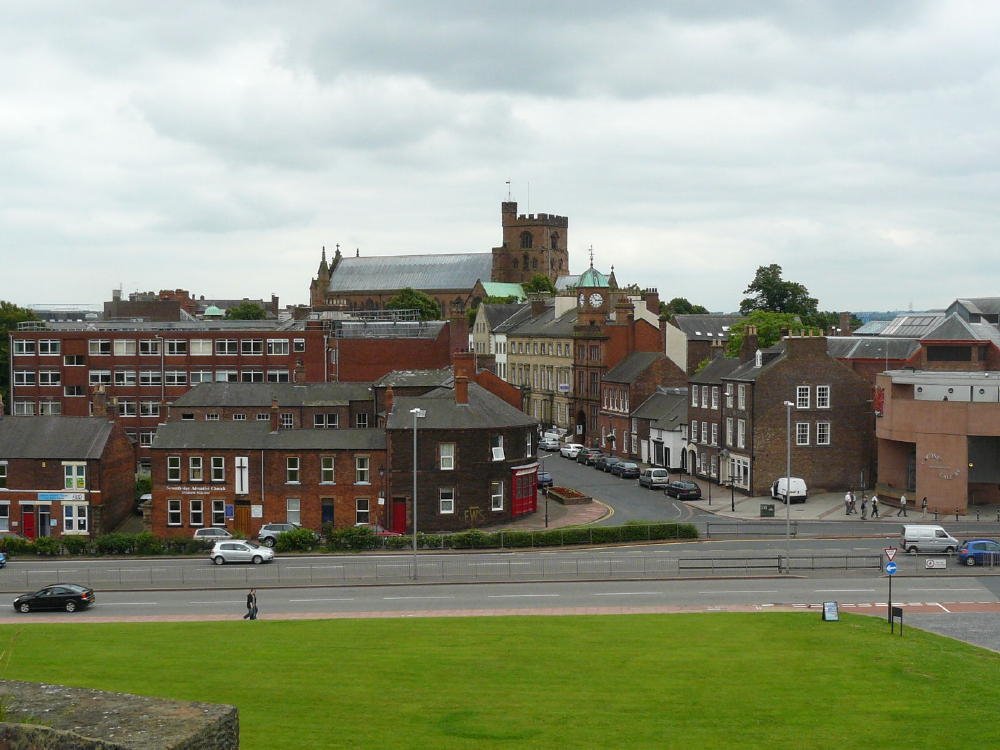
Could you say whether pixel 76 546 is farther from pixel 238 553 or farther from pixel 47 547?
pixel 238 553

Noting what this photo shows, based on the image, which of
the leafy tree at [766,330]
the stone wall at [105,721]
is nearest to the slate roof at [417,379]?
the leafy tree at [766,330]

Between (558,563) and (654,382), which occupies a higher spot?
(654,382)

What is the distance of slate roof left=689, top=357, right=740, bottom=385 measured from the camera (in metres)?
78.1

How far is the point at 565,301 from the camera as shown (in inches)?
4801

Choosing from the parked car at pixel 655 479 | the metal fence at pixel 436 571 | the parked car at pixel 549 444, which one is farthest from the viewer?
the parked car at pixel 549 444

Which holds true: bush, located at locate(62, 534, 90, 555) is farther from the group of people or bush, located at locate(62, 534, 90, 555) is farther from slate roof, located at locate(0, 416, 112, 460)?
the group of people

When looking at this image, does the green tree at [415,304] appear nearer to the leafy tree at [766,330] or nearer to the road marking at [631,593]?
the leafy tree at [766,330]

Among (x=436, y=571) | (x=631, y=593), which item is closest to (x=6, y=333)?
(x=436, y=571)

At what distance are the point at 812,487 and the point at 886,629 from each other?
116 feet

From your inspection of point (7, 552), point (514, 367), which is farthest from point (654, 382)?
point (7, 552)

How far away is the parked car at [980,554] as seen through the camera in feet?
163

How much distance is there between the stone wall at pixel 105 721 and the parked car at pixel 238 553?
126ft

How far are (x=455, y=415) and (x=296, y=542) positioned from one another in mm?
11930

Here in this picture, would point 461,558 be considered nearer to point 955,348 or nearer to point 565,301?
point 955,348
